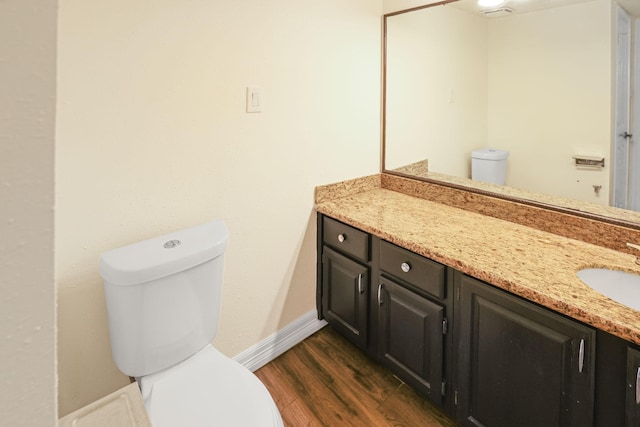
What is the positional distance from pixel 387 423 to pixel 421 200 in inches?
43.8

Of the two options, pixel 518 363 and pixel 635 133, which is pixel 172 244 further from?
pixel 635 133

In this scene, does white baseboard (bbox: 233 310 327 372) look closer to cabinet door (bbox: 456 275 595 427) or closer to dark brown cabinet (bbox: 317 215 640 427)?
dark brown cabinet (bbox: 317 215 640 427)

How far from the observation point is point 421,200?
6.79 feet

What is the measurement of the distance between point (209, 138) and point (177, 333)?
758 mm

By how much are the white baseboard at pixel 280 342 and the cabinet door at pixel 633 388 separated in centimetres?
142

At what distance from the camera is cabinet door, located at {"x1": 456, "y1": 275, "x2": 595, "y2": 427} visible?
3.49 feet

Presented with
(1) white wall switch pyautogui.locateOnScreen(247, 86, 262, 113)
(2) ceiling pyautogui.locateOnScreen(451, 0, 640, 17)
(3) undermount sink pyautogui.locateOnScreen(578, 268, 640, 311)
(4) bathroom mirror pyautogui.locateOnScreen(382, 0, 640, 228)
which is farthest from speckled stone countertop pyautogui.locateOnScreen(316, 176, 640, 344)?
(2) ceiling pyautogui.locateOnScreen(451, 0, 640, 17)

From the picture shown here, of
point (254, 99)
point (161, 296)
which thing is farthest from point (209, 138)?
point (161, 296)

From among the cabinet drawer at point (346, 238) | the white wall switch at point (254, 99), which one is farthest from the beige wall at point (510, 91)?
the white wall switch at point (254, 99)

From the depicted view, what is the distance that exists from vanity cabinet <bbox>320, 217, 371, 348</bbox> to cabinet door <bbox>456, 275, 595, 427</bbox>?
52 cm

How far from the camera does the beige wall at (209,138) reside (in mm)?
1233

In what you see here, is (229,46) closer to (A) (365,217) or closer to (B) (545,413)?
(A) (365,217)

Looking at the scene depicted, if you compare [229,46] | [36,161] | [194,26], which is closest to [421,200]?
[229,46]

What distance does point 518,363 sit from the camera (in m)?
1.19
